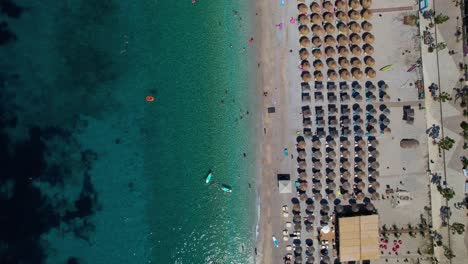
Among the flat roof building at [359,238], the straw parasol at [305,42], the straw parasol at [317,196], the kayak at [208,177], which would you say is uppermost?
the straw parasol at [305,42]

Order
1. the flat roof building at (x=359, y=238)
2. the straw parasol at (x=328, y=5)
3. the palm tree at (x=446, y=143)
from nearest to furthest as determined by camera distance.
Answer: the flat roof building at (x=359, y=238)
the palm tree at (x=446, y=143)
the straw parasol at (x=328, y=5)

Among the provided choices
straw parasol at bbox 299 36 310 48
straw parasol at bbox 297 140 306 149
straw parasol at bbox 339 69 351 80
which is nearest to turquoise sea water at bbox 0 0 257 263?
straw parasol at bbox 297 140 306 149

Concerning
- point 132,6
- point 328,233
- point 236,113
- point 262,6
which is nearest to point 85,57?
point 132,6

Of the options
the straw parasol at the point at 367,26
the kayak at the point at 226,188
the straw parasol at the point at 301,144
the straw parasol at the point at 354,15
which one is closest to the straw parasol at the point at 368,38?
the straw parasol at the point at 367,26

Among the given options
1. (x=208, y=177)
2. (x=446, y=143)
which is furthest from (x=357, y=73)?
(x=208, y=177)

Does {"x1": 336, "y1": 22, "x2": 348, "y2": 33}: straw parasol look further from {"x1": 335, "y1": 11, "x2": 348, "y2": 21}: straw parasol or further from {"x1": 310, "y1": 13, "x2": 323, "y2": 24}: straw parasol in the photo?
{"x1": 310, "y1": 13, "x2": 323, "y2": 24}: straw parasol

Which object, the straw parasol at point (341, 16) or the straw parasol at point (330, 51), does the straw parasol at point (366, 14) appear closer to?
the straw parasol at point (341, 16)
